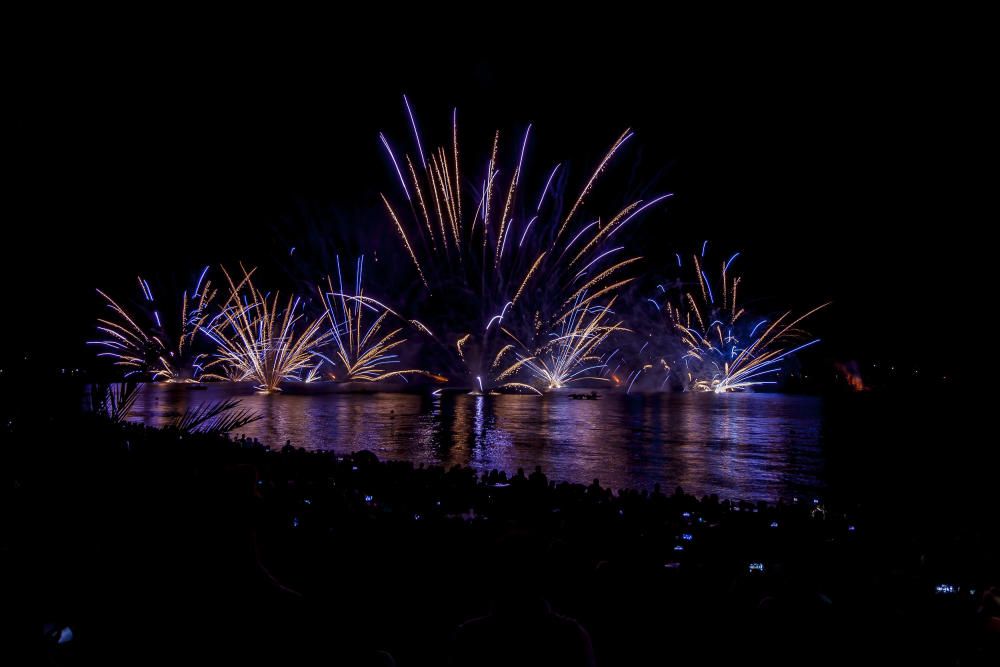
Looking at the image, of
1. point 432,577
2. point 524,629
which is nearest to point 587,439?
point 432,577

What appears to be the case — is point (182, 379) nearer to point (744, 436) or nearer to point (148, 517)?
point (744, 436)

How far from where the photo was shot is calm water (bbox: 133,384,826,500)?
50.5 ft

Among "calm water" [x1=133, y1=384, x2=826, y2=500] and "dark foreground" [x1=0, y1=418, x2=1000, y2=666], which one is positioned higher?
"dark foreground" [x1=0, y1=418, x2=1000, y2=666]

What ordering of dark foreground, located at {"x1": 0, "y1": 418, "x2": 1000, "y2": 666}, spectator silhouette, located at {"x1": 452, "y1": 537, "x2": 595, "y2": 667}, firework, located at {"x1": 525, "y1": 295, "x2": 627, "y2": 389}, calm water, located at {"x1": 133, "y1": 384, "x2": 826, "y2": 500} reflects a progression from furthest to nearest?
firework, located at {"x1": 525, "y1": 295, "x2": 627, "y2": 389}
calm water, located at {"x1": 133, "y1": 384, "x2": 826, "y2": 500}
dark foreground, located at {"x1": 0, "y1": 418, "x2": 1000, "y2": 666}
spectator silhouette, located at {"x1": 452, "y1": 537, "x2": 595, "y2": 667}

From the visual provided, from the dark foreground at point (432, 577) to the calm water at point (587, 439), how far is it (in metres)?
7.72

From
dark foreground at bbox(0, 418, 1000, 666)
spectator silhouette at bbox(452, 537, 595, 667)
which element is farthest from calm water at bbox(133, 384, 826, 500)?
spectator silhouette at bbox(452, 537, 595, 667)

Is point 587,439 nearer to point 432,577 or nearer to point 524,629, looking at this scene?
point 432,577

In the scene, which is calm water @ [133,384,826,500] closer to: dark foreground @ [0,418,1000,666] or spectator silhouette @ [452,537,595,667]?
dark foreground @ [0,418,1000,666]

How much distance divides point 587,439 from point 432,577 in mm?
17968

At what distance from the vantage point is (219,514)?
3.07 metres

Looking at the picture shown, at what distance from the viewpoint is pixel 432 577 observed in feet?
16.4

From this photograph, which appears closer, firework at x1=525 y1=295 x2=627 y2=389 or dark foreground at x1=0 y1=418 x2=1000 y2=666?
dark foreground at x1=0 y1=418 x2=1000 y2=666

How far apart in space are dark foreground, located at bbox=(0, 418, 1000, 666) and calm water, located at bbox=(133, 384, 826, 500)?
25.3 ft

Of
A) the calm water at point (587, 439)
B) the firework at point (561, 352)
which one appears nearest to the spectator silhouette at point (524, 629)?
the calm water at point (587, 439)
